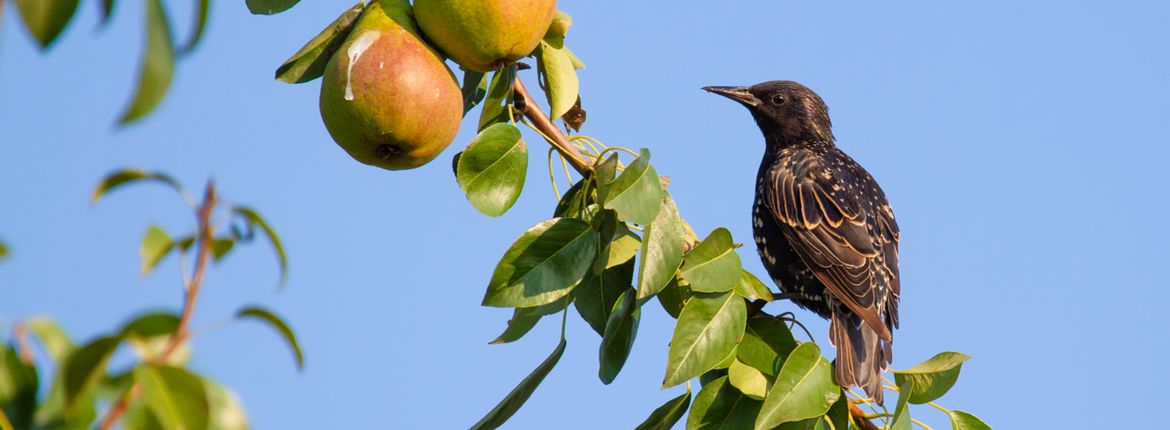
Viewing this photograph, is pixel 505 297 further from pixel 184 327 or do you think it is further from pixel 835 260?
pixel 835 260

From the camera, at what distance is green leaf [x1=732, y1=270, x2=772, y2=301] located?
10.5ft

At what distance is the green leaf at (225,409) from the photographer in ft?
3.76

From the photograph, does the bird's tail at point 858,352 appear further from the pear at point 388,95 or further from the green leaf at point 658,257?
the pear at point 388,95

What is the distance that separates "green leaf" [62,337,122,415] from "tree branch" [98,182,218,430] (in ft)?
0.15

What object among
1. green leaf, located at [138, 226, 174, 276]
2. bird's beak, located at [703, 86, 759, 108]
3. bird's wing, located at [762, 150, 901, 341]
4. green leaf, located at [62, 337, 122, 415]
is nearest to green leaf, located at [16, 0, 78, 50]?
green leaf, located at [62, 337, 122, 415]

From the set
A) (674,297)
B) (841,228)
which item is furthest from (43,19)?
(841,228)

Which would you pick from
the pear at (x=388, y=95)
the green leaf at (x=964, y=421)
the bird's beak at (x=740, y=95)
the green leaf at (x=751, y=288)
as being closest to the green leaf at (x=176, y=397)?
the pear at (x=388, y=95)

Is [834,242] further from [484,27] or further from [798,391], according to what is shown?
[484,27]

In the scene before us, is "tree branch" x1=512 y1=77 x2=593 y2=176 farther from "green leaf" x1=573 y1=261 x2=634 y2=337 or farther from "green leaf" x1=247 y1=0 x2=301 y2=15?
"green leaf" x1=247 y1=0 x2=301 y2=15

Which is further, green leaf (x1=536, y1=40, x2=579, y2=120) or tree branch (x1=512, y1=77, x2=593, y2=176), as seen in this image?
green leaf (x1=536, y1=40, x2=579, y2=120)

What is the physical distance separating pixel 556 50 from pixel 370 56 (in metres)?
0.70

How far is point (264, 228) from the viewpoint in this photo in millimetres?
1304

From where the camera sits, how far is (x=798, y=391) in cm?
293

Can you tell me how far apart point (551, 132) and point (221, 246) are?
6.27ft
